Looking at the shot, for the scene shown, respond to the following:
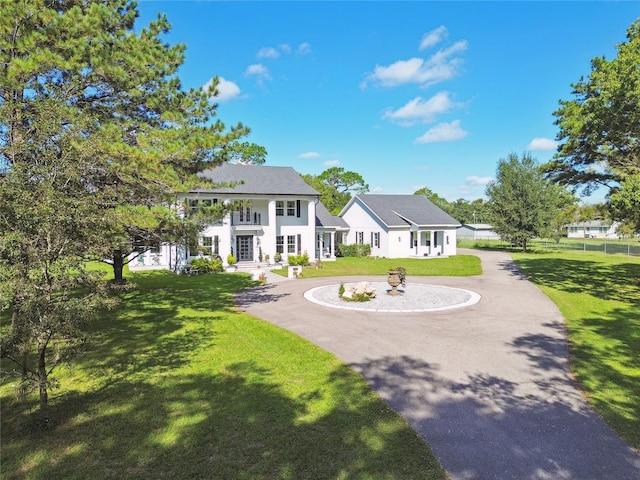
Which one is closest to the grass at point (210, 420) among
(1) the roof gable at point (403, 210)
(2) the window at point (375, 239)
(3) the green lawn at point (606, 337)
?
(3) the green lawn at point (606, 337)

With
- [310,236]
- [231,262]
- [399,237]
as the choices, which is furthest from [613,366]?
[399,237]

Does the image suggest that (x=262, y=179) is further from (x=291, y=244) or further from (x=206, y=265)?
(x=206, y=265)

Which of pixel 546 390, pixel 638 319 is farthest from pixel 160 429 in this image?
pixel 638 319

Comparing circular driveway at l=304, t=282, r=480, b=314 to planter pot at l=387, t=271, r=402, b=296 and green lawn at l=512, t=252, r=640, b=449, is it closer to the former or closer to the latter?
planter pot at l=387, t=271, r=402, b=296

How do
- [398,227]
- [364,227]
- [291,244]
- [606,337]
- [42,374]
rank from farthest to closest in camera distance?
[364,227] < [398,227] < [291,244] < [606,337] < [42,374]

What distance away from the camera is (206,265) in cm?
2564

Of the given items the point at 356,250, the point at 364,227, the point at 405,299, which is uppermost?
the point at 364,227

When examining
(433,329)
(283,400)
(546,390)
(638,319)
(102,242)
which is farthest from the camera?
(638,319)

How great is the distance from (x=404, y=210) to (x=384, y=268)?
12.6 meters

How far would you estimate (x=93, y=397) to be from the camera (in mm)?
6801

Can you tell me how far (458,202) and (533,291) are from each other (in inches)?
4390

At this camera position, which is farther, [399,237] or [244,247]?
[399,237]

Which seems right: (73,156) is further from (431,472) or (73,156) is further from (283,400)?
(431,472)

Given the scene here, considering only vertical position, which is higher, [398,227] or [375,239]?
[398,227]
